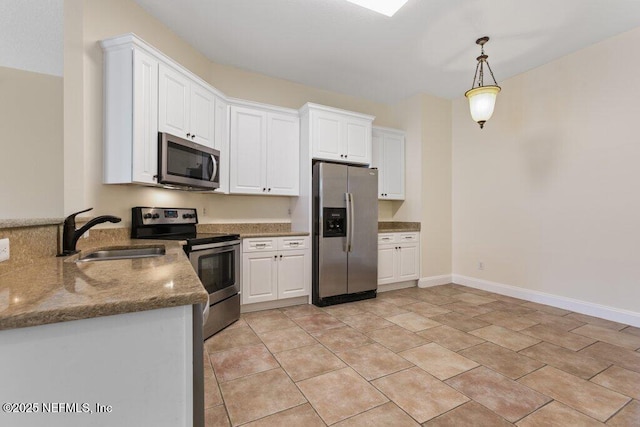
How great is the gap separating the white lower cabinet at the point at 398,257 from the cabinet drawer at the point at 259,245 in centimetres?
155

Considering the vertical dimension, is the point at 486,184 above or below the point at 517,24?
below

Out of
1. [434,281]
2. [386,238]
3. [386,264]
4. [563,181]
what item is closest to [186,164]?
[386,238]

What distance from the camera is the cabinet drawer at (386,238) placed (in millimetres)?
3988

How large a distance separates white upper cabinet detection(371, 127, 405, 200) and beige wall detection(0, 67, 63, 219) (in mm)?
3521

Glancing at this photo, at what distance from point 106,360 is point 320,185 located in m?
2.84

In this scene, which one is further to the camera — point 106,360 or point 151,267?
point 151,267

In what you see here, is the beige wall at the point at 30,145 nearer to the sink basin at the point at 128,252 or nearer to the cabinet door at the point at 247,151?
the sink basin at the point at 128,252

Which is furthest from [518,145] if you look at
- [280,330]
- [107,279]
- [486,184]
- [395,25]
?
[107,279]

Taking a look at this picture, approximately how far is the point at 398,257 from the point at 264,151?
2.38 metres

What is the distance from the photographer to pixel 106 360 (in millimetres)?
706

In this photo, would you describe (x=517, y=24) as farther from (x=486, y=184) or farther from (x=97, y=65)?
(x=97, y=65)

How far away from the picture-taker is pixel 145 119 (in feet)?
7.43

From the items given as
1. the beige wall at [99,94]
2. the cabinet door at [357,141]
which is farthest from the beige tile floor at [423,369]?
the cabinet door at [357,141]

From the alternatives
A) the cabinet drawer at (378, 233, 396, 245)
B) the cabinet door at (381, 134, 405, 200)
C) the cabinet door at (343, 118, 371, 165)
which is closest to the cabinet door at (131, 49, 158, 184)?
the cabinet door at (343, 118, 371, 165)
